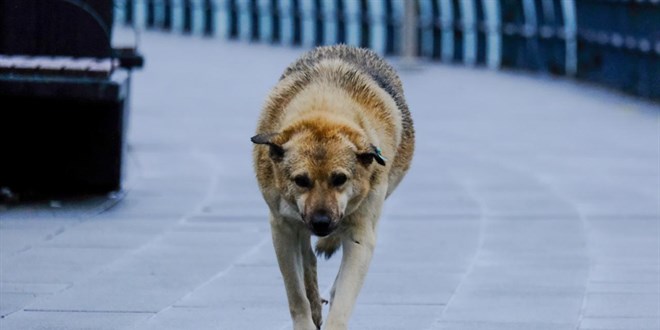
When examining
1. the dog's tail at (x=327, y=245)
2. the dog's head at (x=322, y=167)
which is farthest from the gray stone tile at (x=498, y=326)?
the dog's head at (x=322, y=167)

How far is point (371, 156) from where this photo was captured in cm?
688

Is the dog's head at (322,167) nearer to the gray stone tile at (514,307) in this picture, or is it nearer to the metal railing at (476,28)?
the gray stone tile at (514,307)

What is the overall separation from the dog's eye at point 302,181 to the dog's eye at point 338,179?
9cm

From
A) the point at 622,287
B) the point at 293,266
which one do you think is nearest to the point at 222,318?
the point at 293,266

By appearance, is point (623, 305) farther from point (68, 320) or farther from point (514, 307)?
point (68, 320)

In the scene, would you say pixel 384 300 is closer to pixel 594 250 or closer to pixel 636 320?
pixel 636 320

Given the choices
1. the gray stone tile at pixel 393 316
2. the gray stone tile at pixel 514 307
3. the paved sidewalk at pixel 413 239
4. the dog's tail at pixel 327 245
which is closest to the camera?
the dog's tail at pixel 327 245

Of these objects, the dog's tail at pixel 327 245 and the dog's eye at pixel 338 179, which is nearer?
the dog's eye at pixel 338 179

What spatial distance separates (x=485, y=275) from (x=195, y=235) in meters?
2.08

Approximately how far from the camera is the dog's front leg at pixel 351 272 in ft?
22.8

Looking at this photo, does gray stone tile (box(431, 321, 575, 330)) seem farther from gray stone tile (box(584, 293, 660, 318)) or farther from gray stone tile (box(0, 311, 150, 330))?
gray stone tile (box(0, 311, 150, 330))

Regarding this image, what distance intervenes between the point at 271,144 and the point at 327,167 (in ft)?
0.79

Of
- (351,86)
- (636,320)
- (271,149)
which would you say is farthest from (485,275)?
(271,149)

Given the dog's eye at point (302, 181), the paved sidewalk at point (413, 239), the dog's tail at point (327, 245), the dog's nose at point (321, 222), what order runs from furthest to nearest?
the paved sidewalk at point (413, 239), the dog's tail at point (327, 245), the dog's eye at point (302, 181), the dog's nose at point (321, 222)
